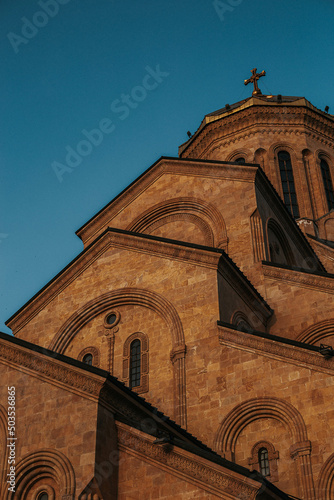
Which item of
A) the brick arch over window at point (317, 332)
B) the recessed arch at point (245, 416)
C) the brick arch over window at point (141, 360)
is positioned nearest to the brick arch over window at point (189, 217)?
the brick arch over window at point (317, 332)

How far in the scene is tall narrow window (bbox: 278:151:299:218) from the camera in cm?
3862

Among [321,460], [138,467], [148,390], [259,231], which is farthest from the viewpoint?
[259,231]

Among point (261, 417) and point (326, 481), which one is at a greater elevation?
point (261, 417)

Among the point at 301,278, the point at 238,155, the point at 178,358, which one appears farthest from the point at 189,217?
the point at 238,155

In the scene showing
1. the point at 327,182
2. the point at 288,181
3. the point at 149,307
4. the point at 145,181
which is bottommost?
the point at 149,307

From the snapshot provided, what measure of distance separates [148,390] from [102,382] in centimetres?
515

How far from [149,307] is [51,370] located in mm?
5898

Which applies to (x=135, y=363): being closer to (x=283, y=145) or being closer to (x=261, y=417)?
(x=261, y=417)

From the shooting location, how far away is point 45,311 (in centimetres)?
2189

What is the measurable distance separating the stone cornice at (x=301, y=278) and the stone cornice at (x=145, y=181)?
15.6 ft

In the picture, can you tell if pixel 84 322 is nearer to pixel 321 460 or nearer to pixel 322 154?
pixel 321 460

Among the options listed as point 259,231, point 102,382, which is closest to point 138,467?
point 102,382

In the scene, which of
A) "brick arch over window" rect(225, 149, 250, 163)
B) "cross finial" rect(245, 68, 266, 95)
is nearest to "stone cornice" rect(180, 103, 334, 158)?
"brick arch over window" rect(225, 149, 250, 163)

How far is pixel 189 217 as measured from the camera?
26125 millimetres
